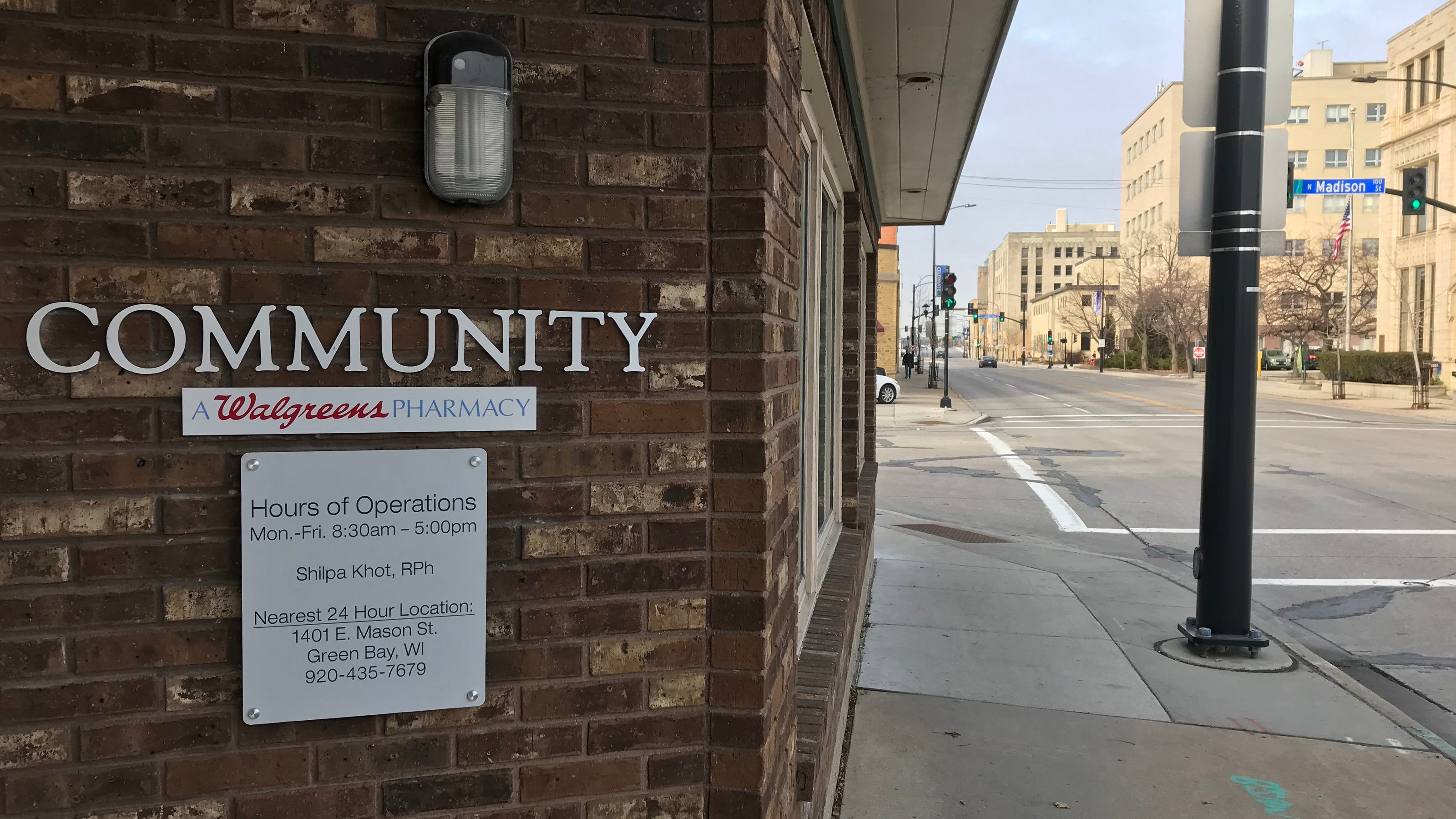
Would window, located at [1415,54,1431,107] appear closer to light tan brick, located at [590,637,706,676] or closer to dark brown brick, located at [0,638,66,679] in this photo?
light tan brick, located at [590,637,706,676]

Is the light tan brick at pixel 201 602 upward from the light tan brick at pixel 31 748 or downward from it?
upward

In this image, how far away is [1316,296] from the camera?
46.8 meters

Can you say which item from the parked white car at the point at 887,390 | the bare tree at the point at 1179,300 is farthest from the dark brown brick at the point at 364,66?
the bare tree at the point at 1179,300

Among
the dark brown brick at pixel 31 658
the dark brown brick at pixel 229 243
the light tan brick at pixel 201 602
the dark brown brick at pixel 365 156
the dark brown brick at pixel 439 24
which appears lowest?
the dark brown brick at pixel 31 658

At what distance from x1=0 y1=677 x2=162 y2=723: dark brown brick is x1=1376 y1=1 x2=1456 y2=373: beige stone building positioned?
40251 mm

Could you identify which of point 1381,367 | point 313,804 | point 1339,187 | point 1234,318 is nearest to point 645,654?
point 313,804

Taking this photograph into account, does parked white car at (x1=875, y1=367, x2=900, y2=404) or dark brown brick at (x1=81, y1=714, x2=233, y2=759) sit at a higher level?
dark brown brick at (x1=81, y1=714, x2=233, y2=759)

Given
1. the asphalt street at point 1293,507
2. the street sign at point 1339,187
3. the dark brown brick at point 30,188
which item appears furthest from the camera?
the street sign at point 1339,187

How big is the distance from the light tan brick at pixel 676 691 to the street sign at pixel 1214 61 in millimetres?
5126

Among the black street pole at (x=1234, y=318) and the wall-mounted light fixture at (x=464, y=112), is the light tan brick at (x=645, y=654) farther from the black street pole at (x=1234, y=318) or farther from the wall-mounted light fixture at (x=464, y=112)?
the black street pole at (x=1234, y=318)

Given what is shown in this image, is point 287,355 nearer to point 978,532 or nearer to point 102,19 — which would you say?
point 102,19

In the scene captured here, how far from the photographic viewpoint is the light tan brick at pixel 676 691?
6.82 ft

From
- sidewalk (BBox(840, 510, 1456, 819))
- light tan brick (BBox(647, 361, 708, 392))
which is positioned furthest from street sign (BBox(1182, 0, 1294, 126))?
light tan brick (BBox(647, 361, 708, 392))

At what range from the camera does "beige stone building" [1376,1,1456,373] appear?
37312 mm
